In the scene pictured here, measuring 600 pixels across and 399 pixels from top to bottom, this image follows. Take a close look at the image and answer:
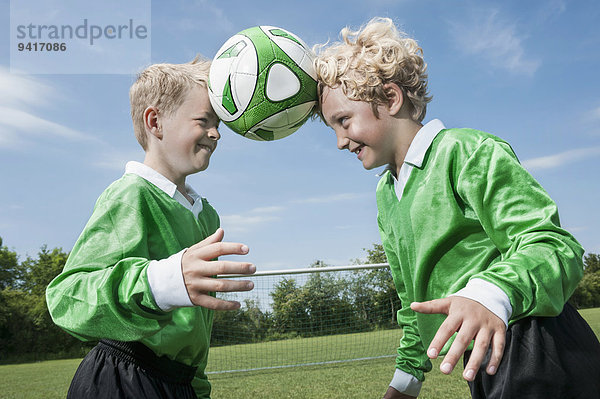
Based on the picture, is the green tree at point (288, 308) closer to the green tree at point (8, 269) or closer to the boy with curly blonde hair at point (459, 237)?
the boy with curly blonde hair at point (459, 237)

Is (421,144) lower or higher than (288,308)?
higher

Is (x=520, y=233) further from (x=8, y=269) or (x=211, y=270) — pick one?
(x=8, y=269)

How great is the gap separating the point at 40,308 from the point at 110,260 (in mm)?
37793

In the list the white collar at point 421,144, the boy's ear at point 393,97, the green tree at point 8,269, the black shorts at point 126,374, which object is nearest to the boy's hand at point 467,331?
the white collar at point 421,144

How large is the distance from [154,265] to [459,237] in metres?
1.30

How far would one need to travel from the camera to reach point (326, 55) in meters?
2.64

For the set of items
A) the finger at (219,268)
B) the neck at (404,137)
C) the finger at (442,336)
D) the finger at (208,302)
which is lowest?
the finger at (442,336)

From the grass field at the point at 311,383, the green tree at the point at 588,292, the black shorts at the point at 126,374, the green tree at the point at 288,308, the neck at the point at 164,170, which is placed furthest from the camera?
the green tree at the point at 588,292

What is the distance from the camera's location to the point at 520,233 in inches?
68.6

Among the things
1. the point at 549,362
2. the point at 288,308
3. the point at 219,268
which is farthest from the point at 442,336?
the point at 288,308

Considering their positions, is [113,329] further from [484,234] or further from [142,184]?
[484,234]

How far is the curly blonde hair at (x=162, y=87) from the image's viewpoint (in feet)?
8.43

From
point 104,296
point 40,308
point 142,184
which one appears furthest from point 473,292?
point 40,308

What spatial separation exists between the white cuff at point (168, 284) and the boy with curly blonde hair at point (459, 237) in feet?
2.44
